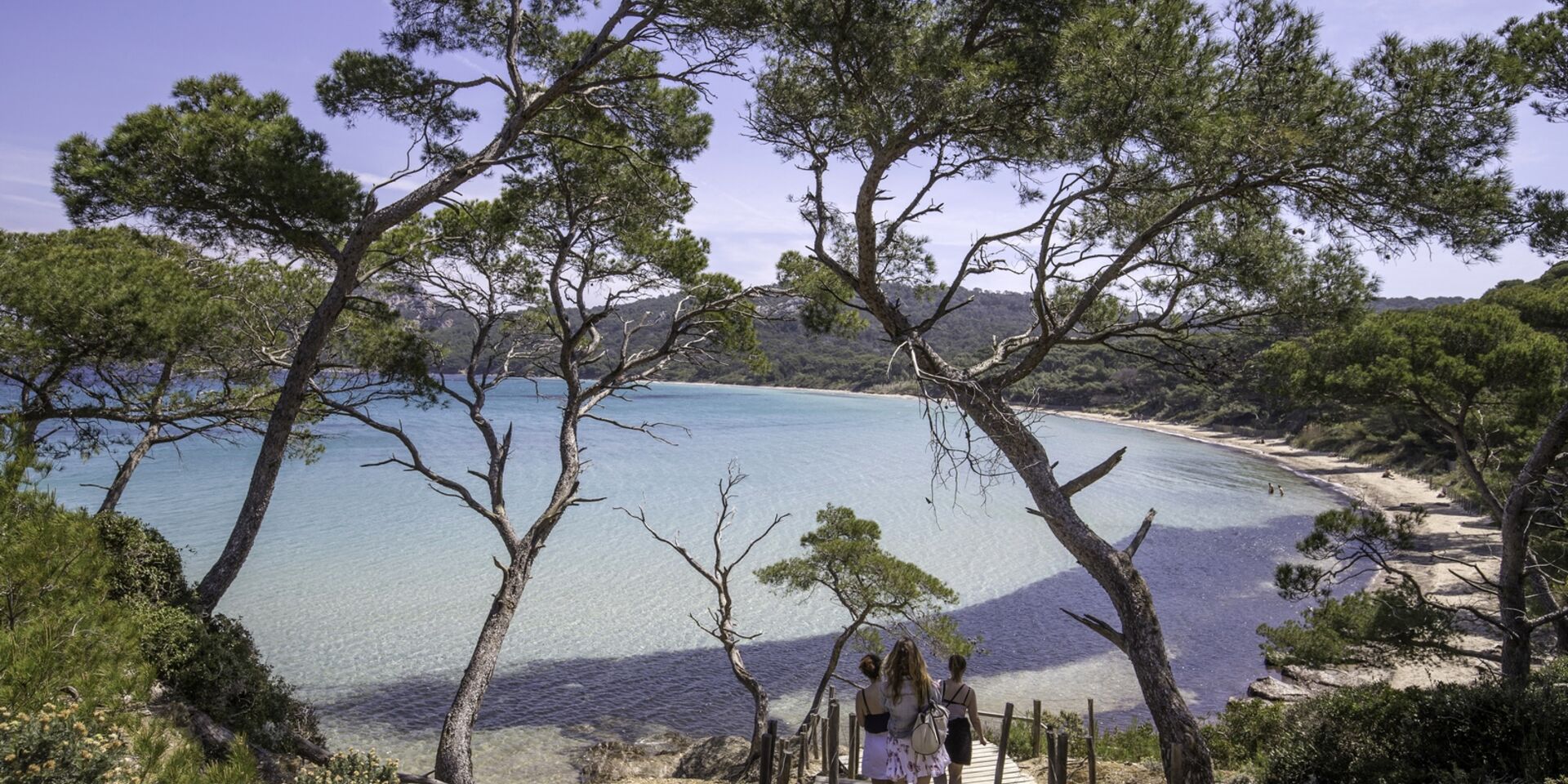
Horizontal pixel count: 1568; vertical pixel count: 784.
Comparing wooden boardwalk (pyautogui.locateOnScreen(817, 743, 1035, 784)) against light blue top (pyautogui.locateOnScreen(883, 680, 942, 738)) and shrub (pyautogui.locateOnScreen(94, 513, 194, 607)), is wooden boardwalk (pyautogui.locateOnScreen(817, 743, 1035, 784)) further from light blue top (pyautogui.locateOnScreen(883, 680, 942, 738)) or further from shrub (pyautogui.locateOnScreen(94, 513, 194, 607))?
shrub (pyautogui.locateOnScreen(94, 513, 194, 607))

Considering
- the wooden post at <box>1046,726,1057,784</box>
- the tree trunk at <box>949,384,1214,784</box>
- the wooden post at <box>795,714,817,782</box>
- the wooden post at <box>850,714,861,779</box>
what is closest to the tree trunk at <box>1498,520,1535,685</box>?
Result: the tree trunk at <box>949,384,1214,784</box>

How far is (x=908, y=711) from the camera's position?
4508mm

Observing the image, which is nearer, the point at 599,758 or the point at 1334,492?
the point at 599,758

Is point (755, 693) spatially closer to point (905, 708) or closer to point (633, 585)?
point (905, 708)

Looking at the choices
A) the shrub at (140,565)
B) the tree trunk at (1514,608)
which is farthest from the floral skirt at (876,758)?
the shrub at (140,565)

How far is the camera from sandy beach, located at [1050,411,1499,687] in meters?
12.9

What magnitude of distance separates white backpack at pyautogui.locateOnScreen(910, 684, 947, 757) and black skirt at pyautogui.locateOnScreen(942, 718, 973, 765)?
1.47ft

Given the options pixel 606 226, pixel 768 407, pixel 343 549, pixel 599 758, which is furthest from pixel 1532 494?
pixel 768 407

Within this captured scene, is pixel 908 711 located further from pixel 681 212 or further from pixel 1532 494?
pixel 1532 494

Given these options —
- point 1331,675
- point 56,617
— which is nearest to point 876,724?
point 56,617

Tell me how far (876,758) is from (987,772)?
2700 millimetres

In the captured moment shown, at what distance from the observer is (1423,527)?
2303 cm

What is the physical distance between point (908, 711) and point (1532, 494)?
23.4ft

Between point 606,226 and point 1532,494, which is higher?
point 606,226
